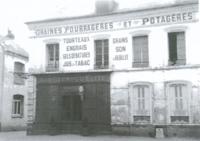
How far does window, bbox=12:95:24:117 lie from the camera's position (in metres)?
24.8

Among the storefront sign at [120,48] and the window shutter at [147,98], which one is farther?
the storefront sign at [120,48]

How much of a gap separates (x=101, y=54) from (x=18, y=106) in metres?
9.38

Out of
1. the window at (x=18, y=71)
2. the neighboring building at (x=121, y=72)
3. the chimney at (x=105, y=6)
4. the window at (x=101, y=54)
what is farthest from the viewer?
the window at (x=18, y=71)

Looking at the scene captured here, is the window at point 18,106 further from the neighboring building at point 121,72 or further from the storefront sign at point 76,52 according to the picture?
the storefront sign at point 76,52

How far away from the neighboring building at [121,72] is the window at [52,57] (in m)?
0.06

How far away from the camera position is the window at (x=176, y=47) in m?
17.7

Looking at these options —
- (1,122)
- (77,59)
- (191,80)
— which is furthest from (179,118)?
(1,122)

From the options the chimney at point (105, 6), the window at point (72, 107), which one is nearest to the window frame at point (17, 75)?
the window at point (72, 107)

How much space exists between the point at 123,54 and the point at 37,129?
22.1 ft

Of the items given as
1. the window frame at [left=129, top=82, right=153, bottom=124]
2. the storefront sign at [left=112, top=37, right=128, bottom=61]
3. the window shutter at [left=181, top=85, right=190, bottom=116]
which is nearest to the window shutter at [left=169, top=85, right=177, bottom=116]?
the window shutter at [left=181, top=85, right=190, bottom=116]

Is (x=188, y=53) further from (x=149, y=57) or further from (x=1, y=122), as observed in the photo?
(x=1, y=122)

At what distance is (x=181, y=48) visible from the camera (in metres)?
17.8

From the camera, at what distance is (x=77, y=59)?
1978cm

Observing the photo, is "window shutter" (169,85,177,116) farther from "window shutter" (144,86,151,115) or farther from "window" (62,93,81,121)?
"window" (62,93,81,121)
